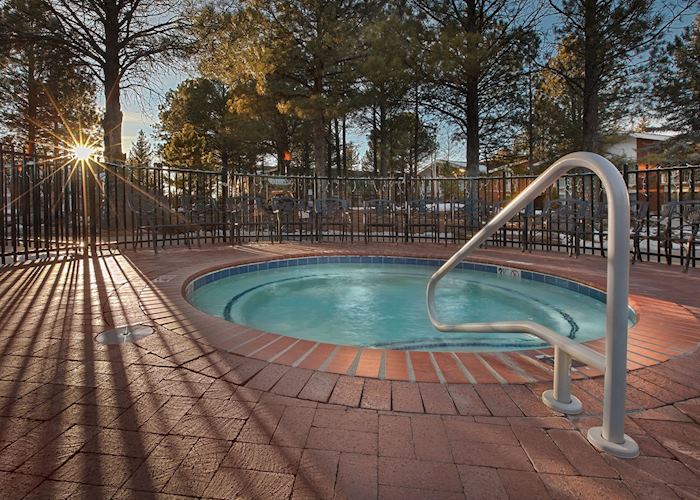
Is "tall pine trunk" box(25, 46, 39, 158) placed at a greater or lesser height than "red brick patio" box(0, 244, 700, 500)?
greater

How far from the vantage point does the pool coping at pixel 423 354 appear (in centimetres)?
187

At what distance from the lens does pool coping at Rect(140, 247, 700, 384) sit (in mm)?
1873

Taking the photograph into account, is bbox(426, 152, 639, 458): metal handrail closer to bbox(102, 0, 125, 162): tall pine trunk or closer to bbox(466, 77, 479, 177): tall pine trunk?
bbox(466, 77, 479, 177): tall pine trunk

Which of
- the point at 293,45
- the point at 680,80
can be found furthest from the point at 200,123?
the point at 680,80

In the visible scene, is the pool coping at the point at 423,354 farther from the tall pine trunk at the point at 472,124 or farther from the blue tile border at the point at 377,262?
the tall pine trunk at the point at 472,124

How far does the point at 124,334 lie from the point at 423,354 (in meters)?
1.71

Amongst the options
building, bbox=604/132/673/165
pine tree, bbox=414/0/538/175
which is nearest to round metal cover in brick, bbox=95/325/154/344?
pine tree, bbox=414/0/538/175

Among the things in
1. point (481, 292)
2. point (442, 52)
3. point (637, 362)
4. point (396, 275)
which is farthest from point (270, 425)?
point (442, 52)

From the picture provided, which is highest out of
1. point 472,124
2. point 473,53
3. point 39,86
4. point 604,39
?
point 604,39

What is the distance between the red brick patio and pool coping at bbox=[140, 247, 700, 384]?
1cm

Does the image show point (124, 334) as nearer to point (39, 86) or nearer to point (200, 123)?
point (39, 86)

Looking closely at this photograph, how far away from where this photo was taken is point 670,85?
13.5 m

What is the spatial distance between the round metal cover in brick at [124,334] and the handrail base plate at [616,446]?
221 cm

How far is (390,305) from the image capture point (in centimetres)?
436
